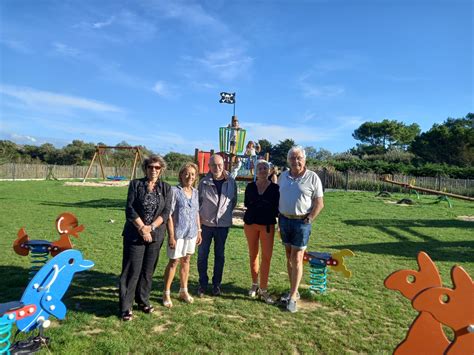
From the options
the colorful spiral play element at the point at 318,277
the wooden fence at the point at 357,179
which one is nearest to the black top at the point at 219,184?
the colorful spiral play element at the point at 318,277

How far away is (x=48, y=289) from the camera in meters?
3.18

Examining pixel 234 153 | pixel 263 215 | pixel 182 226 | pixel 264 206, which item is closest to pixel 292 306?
pixel 263 215

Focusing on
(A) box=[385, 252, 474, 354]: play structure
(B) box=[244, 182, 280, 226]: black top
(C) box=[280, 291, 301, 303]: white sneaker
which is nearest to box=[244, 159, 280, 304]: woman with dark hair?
(B) box=[244, 182, 280, 226]: black top

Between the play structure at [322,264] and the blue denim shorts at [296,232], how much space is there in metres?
0.53

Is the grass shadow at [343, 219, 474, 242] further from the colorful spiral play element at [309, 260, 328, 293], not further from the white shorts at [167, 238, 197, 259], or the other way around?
the white shorts at [167, 238, 197, 259]

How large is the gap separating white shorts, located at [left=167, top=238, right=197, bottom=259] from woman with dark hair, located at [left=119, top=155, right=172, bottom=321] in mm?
213

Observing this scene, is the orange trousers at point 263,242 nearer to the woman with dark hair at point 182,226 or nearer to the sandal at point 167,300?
the woman with dark hair at point 182,226

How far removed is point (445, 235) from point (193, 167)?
8437 mm

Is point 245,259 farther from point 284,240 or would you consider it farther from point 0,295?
point 0,295

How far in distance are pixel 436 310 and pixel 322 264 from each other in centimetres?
210

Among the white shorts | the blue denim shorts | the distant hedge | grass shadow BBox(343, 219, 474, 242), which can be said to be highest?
the distant hedge

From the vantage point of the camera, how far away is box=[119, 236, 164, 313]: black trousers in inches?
154

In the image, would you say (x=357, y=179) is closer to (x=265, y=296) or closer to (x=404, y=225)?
(x=404, y=225)

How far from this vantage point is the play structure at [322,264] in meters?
4.65
